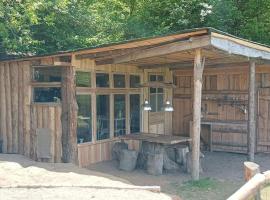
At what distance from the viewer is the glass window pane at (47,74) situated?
9.14 metres

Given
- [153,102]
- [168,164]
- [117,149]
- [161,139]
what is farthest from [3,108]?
[153,102]

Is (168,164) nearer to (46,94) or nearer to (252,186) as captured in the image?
(46,94)

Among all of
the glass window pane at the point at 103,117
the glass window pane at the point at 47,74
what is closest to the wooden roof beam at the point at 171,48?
the glass window pane at the point at 103,117

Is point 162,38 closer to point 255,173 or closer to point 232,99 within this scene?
point 255,173

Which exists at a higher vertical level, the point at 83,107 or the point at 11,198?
the point at 83,107

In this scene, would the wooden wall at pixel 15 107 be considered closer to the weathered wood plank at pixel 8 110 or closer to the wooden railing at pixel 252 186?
the weathered wood plank at pixel 8 110

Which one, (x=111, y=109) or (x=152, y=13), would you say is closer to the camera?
(x=111, y=109)

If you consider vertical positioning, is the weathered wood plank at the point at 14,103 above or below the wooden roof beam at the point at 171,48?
below

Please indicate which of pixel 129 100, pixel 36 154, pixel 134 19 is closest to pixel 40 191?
pixel 36 154

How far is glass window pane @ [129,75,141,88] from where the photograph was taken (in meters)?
11.3

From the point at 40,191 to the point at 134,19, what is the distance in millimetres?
10943

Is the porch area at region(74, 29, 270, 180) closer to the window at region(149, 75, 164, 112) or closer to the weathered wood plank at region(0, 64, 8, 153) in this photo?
the window at region(149, 75, 164, 112)

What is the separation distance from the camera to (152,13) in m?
17.2

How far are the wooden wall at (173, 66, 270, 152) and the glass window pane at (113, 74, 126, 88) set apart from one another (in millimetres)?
2896
